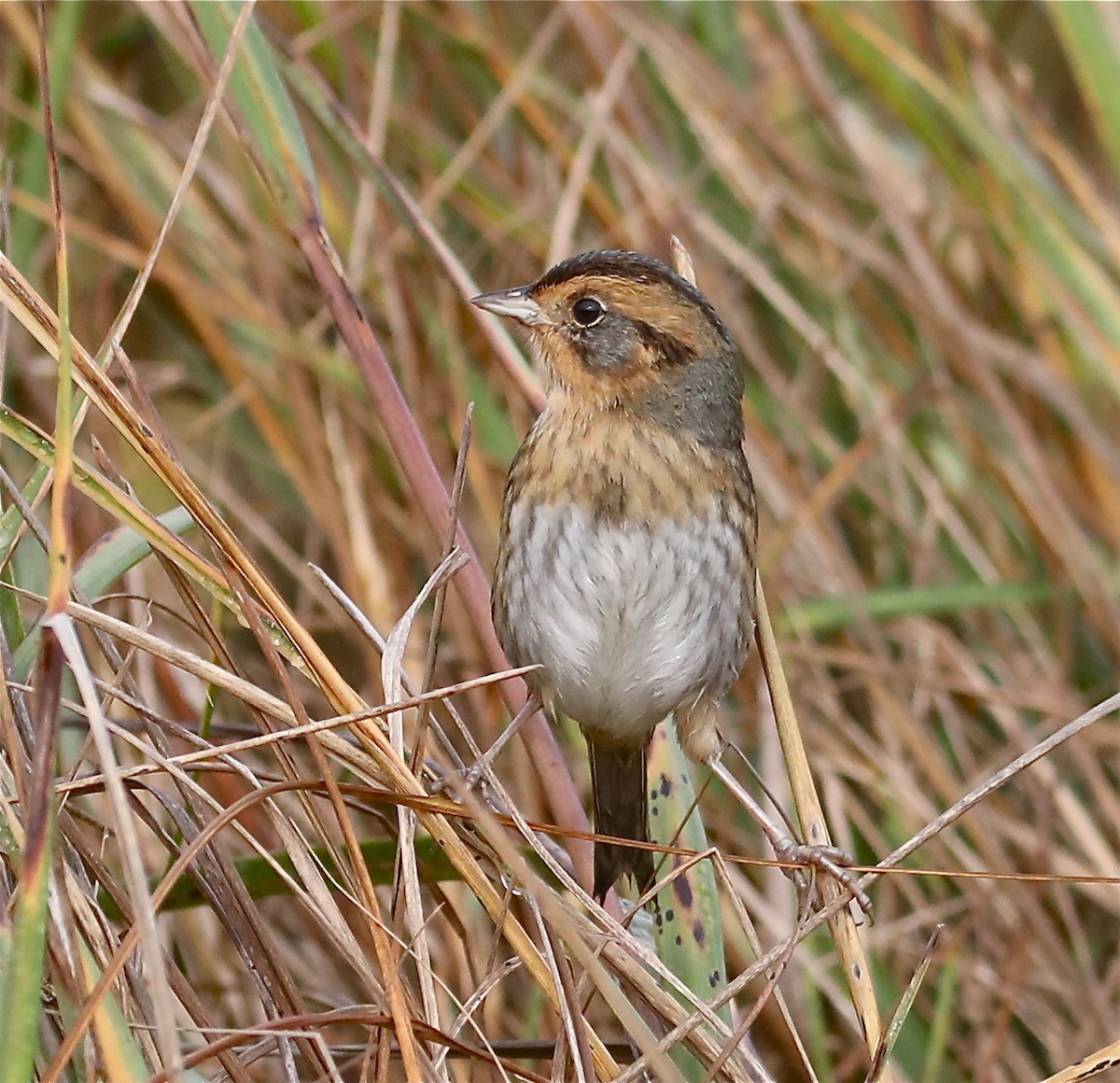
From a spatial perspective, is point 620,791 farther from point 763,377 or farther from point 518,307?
point 763,377

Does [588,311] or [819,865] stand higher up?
[588,311]

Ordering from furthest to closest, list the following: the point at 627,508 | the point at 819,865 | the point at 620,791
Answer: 1. the point at 620,791
2. the point at 627,508
3. the point at 819,865

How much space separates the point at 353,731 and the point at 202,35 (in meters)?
0.84

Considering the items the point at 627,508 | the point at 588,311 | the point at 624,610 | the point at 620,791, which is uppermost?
the point at 588,311

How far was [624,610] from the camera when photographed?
6.40 feet

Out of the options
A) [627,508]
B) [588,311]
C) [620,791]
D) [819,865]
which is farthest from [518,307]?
[819,865]

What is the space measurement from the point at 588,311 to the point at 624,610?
0.36 metres

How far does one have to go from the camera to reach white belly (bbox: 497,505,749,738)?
1925 millimetres

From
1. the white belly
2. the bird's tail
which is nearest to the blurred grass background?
the bird's tail

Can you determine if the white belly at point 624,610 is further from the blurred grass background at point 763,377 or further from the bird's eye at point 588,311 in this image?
the blurred grass background at point 763,377

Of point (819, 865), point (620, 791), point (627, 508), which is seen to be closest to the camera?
point (819, 865)

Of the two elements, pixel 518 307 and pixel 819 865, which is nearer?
pixel 819 865

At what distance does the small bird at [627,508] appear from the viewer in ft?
6.32

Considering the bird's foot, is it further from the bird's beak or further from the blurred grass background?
the bird's beak
